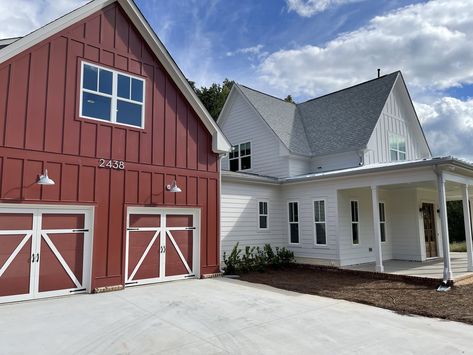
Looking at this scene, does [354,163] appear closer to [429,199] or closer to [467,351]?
[429,199]

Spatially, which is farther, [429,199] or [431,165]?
[429,199]

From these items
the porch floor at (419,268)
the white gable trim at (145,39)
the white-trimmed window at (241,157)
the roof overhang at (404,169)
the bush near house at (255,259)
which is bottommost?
the porch floor at (419,268)

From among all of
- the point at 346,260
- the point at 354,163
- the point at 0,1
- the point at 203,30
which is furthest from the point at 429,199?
the point at 0,1

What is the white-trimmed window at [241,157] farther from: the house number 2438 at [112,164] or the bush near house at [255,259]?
the house number 2438 at [112,164]

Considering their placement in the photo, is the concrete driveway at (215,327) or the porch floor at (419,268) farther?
the porch floor at (419,268)

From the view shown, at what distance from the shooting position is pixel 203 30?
46.1 feet

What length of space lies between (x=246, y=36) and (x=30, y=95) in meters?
9.50

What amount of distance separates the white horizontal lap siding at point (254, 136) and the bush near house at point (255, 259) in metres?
3.45

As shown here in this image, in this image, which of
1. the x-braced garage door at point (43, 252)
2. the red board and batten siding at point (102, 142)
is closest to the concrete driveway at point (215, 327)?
the x-braced garage door at point (43, 252)

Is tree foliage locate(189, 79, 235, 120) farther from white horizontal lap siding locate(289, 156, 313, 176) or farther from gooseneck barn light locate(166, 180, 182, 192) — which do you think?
gooseneck barn light locate(166, 180, 182, 192)

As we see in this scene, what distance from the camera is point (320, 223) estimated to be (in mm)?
13070

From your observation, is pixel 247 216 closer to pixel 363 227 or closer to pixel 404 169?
pixel 363 227

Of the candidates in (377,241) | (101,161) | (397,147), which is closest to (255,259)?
(377,241)

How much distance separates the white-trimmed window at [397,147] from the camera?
1631 centimetres
